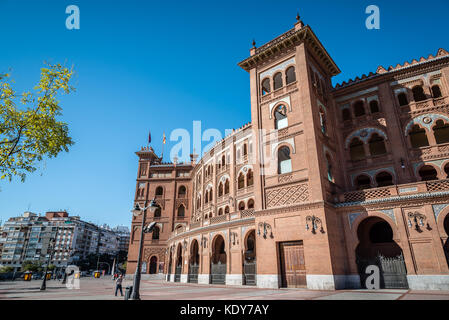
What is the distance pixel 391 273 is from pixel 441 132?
426 inches

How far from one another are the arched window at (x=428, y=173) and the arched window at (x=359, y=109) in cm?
603

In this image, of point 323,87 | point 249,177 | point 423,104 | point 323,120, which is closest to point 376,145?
point 423,104

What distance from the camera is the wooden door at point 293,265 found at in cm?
1550

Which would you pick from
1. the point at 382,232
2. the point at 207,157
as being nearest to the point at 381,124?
the point at 382,232

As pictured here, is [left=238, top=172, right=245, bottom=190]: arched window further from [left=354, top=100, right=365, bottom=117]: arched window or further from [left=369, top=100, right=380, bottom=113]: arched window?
[left=369, top=100, right=380, bottom=113]: arched window

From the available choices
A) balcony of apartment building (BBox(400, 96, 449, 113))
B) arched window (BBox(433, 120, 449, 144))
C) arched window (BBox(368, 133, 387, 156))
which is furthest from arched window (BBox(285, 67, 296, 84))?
arched window (BBox(433, 120, 449, 144))

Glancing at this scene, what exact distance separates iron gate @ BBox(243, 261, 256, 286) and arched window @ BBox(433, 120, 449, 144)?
52.2 ft

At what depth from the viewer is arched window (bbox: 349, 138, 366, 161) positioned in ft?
67.5

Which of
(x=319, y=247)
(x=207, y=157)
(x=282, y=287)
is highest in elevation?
(x=207, y=157)

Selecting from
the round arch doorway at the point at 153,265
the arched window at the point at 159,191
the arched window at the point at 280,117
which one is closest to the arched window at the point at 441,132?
the arched window at the point at 280,117

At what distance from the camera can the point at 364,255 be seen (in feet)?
57.8

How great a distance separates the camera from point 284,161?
18.7 meters

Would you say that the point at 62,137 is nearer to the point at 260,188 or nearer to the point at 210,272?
the point at 260,188
